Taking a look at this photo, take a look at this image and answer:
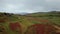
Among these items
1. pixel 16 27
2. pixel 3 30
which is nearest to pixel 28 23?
pixel 16 27

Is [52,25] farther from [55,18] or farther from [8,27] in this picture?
[8,27]

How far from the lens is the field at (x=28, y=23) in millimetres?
3466

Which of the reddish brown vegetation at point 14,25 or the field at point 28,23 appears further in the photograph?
the reddish brown vegetation at point 14,25

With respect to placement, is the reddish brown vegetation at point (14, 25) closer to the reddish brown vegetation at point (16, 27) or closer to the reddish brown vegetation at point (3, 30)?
the reddish brown vegetation at point (16, 27)

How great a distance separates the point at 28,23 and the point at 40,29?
0.98 feet

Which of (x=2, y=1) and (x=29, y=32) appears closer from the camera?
(x=29, y=32)

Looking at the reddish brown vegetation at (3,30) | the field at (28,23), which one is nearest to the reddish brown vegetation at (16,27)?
the field at (28,23)

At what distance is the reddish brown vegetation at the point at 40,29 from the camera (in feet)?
11.3

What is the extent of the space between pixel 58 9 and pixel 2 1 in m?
1.30

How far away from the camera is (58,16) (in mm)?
3545

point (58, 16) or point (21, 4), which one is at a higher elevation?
point (21, 4)

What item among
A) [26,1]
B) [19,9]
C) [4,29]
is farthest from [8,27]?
[26,1]

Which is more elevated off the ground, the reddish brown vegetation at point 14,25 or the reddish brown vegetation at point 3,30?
the reddish brown vegetation at point 14,25

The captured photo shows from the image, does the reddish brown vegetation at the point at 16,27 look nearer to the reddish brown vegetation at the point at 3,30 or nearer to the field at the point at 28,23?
the field at the point at 28,23
